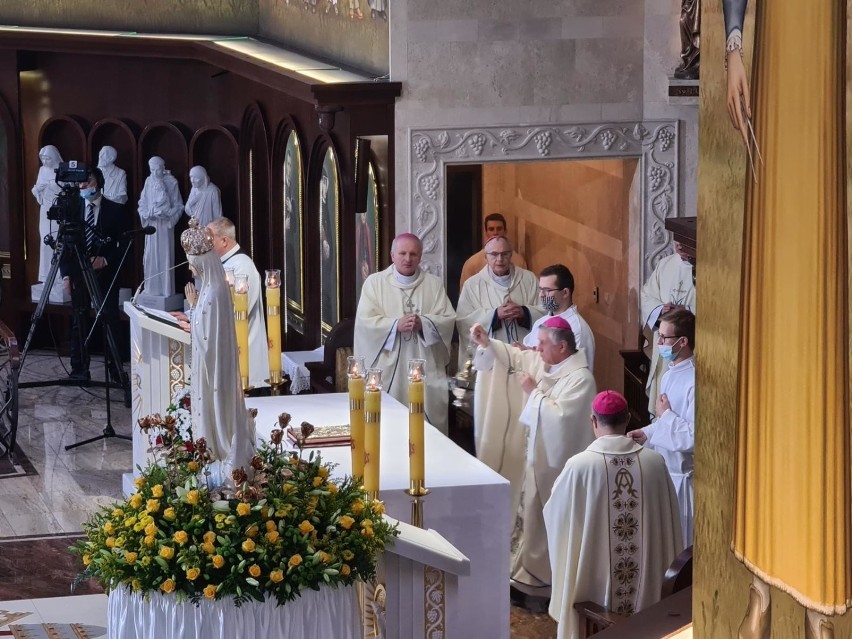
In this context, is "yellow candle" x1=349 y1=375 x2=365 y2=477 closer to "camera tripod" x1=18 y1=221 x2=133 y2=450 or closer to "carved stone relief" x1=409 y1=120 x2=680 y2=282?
"carved stone relief" x1=409 y1=120 x2=680 y2=282

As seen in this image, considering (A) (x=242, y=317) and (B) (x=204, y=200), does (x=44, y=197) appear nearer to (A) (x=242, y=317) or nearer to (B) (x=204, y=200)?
(B) (x=204, y=200)

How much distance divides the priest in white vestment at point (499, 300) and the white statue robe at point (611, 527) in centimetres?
298

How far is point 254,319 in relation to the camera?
388 inches

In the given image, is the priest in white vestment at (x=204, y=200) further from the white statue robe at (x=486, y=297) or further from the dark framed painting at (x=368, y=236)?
the white statue robe at (x=486, y=297)

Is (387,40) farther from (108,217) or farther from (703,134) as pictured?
(703,134)

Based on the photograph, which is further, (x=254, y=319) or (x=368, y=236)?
(x=368, y=236)

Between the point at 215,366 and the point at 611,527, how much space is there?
2835 mm

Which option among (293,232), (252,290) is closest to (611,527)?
(252,290)

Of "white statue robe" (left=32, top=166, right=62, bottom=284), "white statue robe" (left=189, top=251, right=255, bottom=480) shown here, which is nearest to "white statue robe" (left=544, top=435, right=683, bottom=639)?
"white statue robe" (left=189, top=251, right=255, bottom=480)

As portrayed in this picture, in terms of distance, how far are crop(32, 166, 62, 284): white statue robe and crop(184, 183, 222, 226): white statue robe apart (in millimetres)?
1296

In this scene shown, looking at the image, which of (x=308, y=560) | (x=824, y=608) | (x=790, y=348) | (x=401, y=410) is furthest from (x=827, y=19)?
(x=401, y=410)

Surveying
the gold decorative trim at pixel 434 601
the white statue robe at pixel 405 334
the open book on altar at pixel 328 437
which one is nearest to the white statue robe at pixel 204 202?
the white statue robe at pixel 405 334

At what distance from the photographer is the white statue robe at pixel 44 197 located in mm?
14219

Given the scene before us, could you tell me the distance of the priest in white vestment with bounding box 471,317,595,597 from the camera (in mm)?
7672
